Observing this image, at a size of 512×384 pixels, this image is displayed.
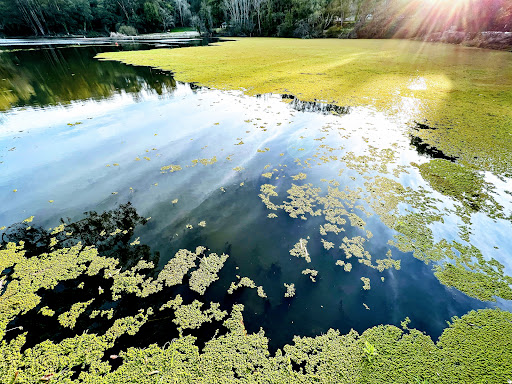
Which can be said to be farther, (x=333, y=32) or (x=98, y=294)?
(x=333, y=32)

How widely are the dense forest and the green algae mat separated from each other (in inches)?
583

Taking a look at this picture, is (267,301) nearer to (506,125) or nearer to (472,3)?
(506,125)

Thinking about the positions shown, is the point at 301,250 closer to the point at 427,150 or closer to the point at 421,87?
the point at 427,150

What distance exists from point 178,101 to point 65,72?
11762 millimetres

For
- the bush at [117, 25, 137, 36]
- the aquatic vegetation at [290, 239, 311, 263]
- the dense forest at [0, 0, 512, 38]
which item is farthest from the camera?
the bush at [117, 25, 137, 36]

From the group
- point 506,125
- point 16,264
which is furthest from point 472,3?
point 16,264

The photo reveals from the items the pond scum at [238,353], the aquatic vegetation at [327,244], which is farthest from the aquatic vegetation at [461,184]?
the aquatic vegetation at [327,244]

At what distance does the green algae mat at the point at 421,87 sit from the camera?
20.4 ft

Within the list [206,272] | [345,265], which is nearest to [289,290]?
[345,265]

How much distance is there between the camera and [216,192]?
4.78 metres

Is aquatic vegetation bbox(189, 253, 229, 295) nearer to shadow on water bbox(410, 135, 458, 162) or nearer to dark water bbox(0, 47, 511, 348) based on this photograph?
dark water bbox(0, 47, 511, 348)

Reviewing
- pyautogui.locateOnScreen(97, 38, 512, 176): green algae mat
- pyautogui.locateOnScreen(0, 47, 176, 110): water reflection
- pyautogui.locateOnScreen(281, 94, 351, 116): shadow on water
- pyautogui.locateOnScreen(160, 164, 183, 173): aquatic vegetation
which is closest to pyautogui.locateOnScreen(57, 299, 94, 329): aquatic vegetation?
pyautogui.locateOnScreen(160, 164, 183, 173): aquatic vegetation

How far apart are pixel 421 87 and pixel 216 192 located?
1132 cm

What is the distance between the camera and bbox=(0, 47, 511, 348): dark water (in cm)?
278
